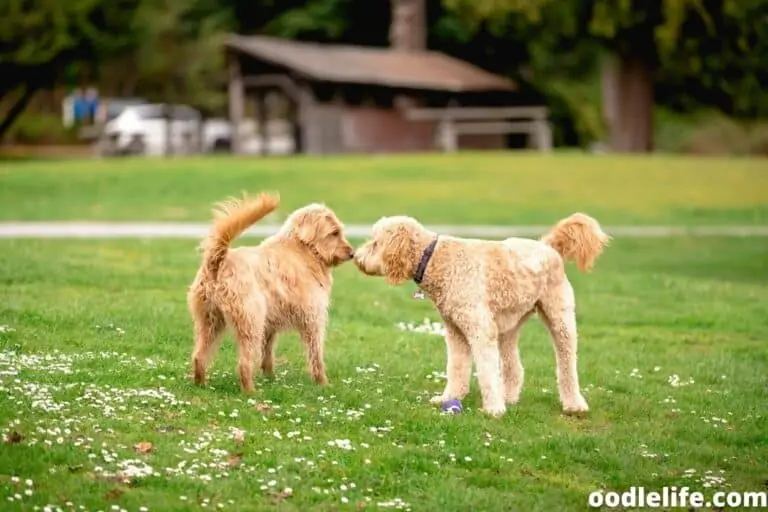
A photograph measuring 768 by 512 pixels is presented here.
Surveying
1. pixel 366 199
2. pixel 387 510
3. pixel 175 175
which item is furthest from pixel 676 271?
pixel 175 175

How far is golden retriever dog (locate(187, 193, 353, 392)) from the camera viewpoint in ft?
30.7

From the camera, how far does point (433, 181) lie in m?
33.0

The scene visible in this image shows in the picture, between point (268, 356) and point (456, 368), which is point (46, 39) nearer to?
point (268, 356)

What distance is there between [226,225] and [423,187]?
73.9 ft

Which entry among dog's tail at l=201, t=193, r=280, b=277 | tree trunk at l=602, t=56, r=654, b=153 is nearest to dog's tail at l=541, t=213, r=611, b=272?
dog's tail at l=201, t=193, r=280, b=277

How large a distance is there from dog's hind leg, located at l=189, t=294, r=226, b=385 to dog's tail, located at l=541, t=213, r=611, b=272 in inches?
102

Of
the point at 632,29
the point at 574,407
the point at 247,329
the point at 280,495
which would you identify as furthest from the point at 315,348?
the point at 632,29

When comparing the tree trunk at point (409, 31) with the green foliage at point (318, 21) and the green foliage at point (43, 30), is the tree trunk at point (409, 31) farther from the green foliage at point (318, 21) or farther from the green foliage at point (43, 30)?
the green foliage at point (43, 30)

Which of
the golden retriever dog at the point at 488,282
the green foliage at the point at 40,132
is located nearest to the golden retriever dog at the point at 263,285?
the golden retriever dog at the point at 488,282

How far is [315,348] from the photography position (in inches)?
396

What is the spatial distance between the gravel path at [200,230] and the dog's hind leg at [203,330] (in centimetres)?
1106

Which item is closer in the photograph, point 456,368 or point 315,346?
point 456,368

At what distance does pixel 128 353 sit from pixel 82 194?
19211 millimetres

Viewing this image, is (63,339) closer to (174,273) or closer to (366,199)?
(174,273)
